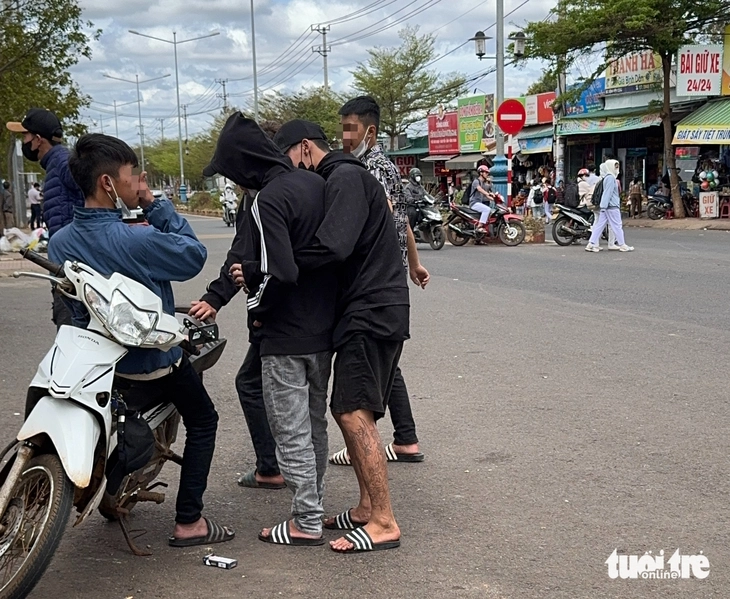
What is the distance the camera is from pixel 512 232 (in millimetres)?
18156

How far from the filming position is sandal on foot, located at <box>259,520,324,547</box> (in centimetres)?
375

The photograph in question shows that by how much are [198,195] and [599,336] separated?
4845 centimetres

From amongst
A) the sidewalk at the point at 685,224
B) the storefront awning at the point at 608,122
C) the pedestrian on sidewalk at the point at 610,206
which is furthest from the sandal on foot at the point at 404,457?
the storefront awning at the point at 608,122

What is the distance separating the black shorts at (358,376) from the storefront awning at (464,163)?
3546cm

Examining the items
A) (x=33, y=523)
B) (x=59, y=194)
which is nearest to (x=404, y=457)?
(x=33, y=523)

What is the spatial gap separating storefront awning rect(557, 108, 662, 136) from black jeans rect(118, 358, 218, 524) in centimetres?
2628

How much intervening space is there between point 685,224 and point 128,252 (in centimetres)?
2262

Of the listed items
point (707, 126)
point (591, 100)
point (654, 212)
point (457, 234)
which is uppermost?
point (591, 100)

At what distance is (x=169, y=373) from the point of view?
357cm

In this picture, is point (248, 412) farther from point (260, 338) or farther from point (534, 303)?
point (534, 303)

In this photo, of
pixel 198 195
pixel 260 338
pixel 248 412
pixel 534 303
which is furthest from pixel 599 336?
pixel 198 195

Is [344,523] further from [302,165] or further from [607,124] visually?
[607,124]

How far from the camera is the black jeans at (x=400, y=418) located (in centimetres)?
487

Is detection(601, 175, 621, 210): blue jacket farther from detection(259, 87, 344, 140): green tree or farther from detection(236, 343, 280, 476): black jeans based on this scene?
detection(259, 87, 344, 140): green tree
